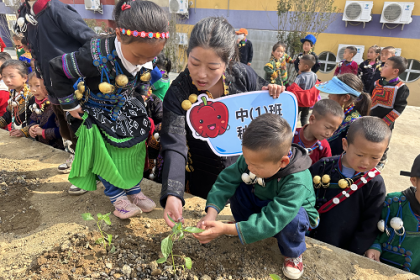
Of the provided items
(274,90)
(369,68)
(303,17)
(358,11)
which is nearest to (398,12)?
(358,11)

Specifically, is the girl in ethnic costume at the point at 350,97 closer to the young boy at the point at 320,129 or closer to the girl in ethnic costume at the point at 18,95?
the young boy at the point at 320,129

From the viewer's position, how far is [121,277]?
141 cm

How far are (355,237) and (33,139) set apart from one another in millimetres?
3828

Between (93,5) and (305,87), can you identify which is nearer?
(305,87)

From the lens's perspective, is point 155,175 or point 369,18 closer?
point 155,175

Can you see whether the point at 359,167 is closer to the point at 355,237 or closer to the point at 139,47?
the point at 355,237

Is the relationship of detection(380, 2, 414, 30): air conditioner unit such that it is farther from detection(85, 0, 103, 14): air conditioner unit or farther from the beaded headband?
detection(85, 0, 103, 14): air conditioner unit

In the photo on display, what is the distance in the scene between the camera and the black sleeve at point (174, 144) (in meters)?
1.59

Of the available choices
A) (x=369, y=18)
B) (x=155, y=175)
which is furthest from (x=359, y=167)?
(x=369, y=18)

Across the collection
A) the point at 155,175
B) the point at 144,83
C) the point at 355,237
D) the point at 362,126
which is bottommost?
the point at 155,175

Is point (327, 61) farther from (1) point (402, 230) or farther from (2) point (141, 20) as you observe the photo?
(2) point (141, 20)

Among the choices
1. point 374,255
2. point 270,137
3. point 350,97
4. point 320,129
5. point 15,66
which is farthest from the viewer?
point 15,66

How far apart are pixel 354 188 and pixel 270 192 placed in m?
0.64

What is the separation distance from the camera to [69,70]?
1654 mm
